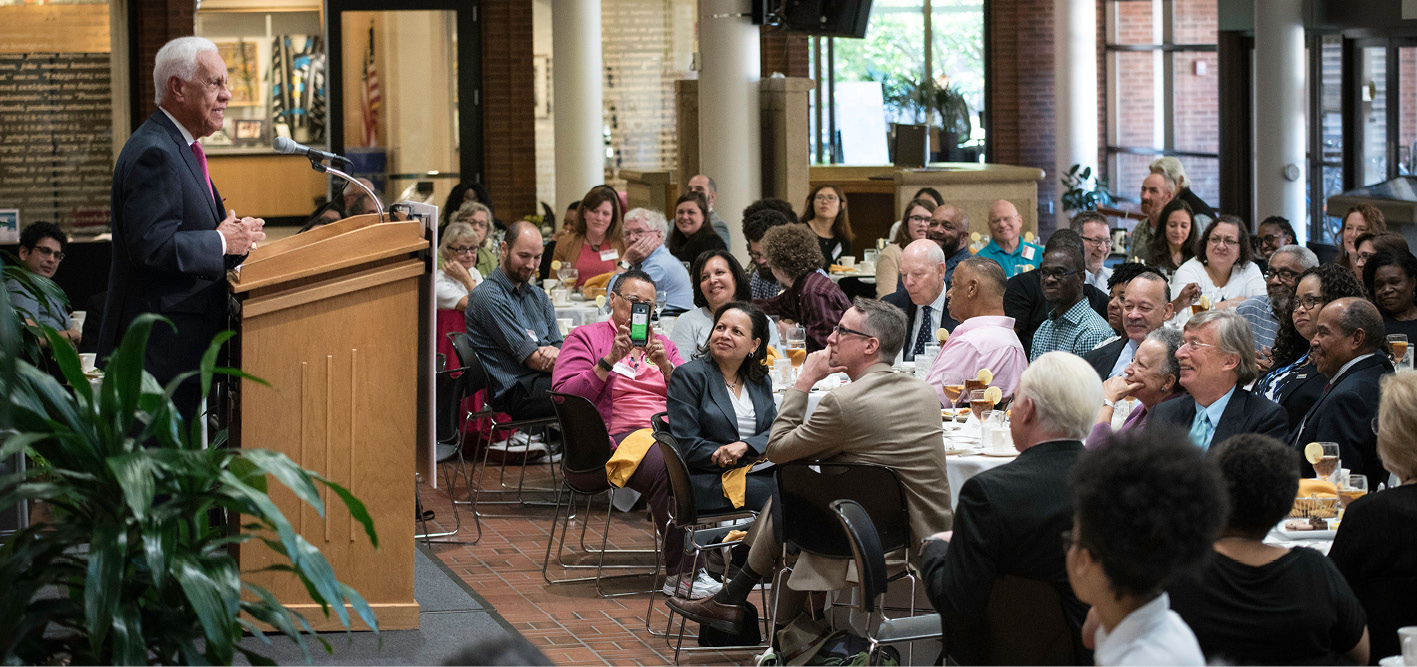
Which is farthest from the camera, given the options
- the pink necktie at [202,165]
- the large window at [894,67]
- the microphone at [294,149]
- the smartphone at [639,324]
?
the large window at [894,67]

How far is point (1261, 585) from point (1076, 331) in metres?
3.78

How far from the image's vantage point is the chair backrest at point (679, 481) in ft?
16.2

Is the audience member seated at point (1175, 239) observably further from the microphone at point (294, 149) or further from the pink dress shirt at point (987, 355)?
the microphone at point (294, 149)

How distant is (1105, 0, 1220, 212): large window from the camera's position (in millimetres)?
17156

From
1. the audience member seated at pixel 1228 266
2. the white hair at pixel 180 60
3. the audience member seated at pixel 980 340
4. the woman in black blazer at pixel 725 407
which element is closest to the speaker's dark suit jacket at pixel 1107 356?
the audience member seated at pixel 980 340

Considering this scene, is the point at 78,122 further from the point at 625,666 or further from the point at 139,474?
the point at 139,474

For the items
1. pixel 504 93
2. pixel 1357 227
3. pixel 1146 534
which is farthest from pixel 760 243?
pixel 504 93

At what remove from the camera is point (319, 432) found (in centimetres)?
399

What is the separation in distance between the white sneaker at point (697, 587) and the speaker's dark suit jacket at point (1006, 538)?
2116mm

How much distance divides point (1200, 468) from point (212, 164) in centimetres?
1690

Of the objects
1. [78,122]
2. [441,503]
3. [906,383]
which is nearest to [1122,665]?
[906,383]

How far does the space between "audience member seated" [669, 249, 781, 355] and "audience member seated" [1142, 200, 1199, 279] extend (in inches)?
127

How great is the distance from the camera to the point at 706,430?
17.9 feet

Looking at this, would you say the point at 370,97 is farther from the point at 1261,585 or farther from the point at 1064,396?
the point at 1261,585
